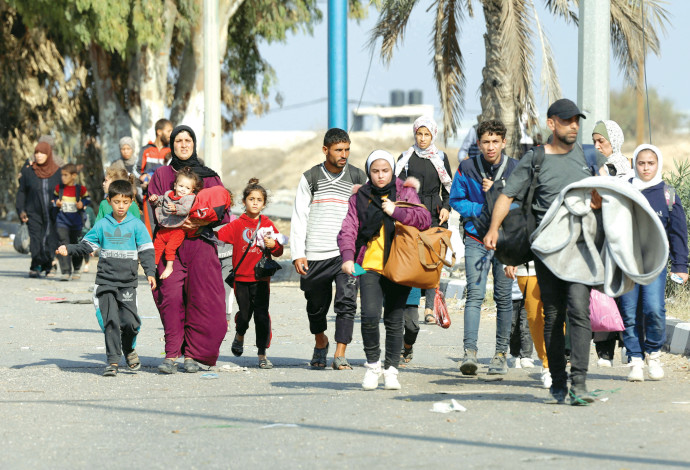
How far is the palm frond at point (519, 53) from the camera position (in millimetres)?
16500

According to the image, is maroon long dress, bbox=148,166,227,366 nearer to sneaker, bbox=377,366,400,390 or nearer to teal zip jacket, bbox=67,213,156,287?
teal zip jacket, bbox=67,213,156,287

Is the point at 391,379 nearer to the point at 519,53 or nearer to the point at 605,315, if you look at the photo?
the point at 605,315

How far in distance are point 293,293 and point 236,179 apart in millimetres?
57363

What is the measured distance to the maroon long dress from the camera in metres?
8.75

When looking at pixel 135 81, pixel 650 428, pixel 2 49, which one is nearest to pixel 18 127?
pixel 2 49

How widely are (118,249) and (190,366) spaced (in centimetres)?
98

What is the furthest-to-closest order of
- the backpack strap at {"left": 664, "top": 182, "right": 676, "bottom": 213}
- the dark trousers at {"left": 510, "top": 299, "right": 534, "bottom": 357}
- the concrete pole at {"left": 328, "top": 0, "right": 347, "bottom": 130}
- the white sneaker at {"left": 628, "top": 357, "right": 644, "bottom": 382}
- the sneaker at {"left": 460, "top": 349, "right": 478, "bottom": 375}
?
the concrete pole at {"left": 328, "top": 0, "right": 347, "bottom": 130} < the dark trousers at {"left": 510, "top": 299, "right": 534, "bottom": 357} < the backpack strap at {"left": 664, "top": 182, "right": 676, "bottom": 213} < the sneaker at {"left": 460, "top": 349, "right": 478, "bottom": 375} < the white sneaker at {"left": 628, "top": 357, "right": 644, "bottom": 382}

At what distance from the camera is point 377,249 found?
7.89 meters

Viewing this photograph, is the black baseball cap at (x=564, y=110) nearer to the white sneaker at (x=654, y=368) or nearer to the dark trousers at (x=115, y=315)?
the white sneaker at (x=654, y=368)

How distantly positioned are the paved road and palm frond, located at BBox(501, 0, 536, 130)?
7454 mm

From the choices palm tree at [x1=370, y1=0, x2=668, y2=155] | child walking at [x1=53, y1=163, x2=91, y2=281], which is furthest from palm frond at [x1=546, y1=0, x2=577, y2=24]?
child walking at [x1=53, y1=163, x2=91, y2=281]

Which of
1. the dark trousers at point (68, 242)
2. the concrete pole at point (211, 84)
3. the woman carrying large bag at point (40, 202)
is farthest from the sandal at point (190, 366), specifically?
the woman carrying large bag at point (40, 202)

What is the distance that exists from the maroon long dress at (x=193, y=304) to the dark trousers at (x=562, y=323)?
2.64 m

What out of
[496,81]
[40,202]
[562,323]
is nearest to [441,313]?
[562,323]
